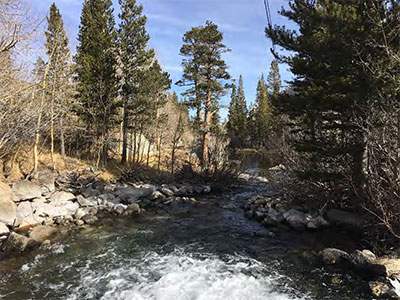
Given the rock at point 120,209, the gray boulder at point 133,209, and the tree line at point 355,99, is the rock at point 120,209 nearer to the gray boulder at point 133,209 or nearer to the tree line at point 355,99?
the gray boulder at point 133,209

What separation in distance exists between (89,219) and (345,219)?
889cm

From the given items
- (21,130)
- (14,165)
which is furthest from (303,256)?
(14,165)

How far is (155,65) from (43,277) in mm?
16089

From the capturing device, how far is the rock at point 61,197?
1055cm

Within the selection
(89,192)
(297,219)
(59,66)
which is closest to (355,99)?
(297,219)

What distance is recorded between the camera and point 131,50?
58.9 ft

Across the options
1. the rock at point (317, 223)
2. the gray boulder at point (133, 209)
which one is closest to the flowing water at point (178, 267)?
the rock at point (317, 223)

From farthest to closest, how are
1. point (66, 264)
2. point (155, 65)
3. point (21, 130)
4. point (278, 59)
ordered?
point (155, 65), point (21, 130), point (278, 59), point (66, 264)

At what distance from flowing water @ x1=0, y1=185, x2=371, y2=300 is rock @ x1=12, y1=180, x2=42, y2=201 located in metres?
3.28

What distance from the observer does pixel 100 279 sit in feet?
18.7

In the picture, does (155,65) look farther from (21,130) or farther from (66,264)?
(66,264)

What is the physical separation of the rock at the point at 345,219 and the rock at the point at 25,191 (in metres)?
11.1

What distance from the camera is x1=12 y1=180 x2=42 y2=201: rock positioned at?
9.88 meters

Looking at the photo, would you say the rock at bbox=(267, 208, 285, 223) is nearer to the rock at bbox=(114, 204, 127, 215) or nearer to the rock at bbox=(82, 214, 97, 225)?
the rock at bbox=(114, 204, 127, 215)
